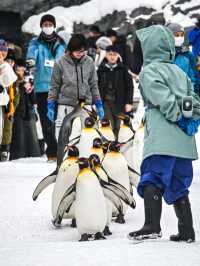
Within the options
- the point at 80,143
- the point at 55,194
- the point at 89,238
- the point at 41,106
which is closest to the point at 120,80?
the point at 41,106

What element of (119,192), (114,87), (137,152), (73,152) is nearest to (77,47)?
(137,152)

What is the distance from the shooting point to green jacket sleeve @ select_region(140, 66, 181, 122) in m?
4.91

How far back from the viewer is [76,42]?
8.84m

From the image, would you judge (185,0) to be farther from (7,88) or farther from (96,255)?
A: (96,255)

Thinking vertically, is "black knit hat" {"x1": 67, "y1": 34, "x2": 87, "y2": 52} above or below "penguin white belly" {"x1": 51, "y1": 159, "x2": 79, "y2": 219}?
above

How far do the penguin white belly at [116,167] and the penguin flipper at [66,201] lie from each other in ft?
1.77

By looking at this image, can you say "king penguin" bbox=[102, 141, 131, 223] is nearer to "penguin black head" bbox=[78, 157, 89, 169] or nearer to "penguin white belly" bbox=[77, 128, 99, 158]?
"penguin black head" bbox=[78, 157, 89, 169]

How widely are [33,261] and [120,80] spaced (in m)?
7.42

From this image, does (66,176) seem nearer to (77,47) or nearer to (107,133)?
(107,133)

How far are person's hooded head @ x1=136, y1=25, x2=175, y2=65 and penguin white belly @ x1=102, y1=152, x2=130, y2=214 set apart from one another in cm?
147

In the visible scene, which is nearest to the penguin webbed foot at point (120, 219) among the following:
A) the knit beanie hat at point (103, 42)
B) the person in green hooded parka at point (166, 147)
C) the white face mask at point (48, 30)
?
the person in green hooded parka at point (166, 147)

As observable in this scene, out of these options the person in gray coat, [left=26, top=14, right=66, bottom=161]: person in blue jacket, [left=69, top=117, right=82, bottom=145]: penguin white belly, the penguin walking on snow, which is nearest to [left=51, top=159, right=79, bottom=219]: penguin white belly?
the penguin walking on snow

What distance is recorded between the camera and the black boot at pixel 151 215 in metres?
4.97

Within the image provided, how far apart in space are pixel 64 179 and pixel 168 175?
1.55m
